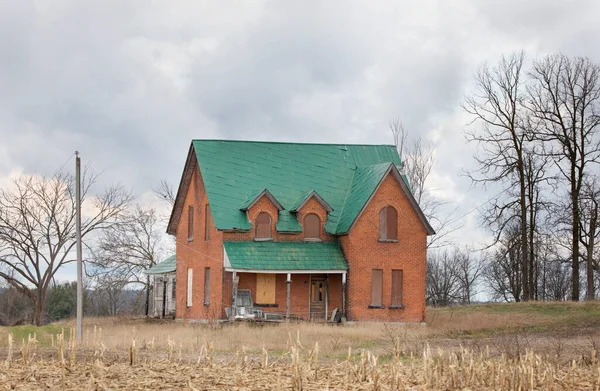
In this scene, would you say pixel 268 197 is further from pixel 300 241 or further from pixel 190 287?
pixel 190 287

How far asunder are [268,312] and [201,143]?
955 cm

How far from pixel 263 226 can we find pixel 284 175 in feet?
12.2

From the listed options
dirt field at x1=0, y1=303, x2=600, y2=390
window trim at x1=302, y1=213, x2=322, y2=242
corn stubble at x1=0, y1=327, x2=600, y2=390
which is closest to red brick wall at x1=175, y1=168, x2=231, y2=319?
window trim at x1=302, y1=213, x2=322, y2=242

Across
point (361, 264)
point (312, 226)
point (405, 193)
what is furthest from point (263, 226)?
point (405, 193)

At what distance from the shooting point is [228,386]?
15.5 metres

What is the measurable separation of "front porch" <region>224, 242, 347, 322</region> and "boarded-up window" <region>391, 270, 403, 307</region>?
2.44m

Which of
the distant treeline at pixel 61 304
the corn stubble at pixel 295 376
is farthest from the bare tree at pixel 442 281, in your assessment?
the corn stubble at pixel 295 376

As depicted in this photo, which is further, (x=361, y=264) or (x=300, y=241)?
(x=300, y=241)

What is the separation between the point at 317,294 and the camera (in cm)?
4238

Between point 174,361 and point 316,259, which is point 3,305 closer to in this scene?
point 316,259

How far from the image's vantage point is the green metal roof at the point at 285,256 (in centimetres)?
3969

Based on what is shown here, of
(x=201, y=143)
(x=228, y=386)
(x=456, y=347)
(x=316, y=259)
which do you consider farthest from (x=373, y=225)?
(x=228, y=386)

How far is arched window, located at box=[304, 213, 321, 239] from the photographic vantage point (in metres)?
42.5

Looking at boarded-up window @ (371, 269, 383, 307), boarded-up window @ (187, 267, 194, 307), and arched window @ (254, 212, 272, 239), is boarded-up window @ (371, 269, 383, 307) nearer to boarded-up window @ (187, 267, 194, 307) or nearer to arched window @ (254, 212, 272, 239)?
arched window @ (254, 212, 272, 239)
